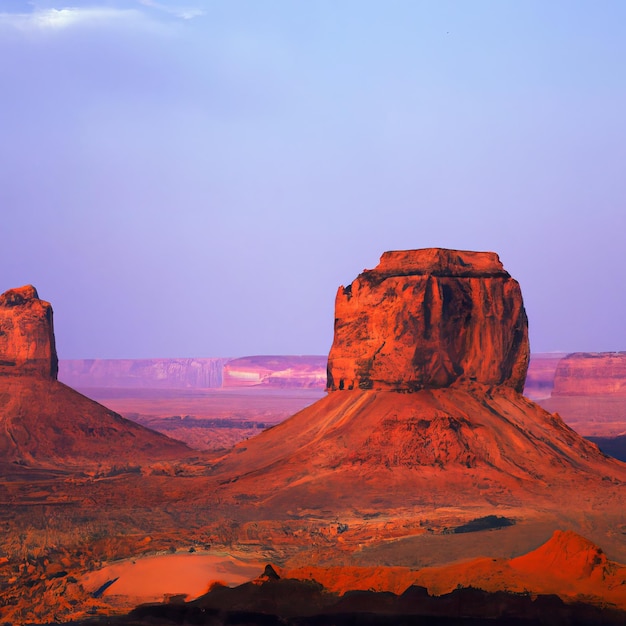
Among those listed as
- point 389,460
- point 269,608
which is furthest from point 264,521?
point 269,608

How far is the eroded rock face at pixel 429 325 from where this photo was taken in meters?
48.2

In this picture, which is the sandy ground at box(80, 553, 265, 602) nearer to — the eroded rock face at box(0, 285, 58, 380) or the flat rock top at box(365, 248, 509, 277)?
the flat rock top at box(365, 248, 509, 277)

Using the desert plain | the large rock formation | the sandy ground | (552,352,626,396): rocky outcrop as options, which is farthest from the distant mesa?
(552,352,626,396): rocky outcrop

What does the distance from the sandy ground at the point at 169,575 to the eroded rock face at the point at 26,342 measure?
3530 cm

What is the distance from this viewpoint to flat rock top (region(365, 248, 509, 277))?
49281mm

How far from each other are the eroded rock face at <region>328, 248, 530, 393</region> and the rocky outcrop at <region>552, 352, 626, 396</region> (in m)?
75.0

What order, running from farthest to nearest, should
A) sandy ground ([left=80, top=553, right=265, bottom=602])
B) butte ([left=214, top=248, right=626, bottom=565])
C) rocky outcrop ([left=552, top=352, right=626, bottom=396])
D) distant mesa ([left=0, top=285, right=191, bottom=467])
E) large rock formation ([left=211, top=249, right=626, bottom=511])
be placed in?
rocky outcrop ([left=552, top=352, right=626, bottom=396]) < distant mesa ([left=0, top=285, right=191, bottom=467]) < large rock formation ([left=211, top=249, right=626, bottom=511]) < butte ([left=214, top=248, right=626, bottom=565]) < sandy ground ([left=80, top=553, right=265, bottom=602])

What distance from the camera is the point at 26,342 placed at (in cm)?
6731

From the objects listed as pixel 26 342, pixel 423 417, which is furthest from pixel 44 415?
pixel 423 417

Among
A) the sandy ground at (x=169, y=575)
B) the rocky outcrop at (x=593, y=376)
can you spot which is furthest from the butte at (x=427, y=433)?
the rocky outcrop at (x=593, y=376)

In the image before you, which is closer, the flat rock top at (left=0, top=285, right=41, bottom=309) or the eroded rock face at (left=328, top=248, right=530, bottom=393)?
the eroded rock face at (left=328, top=248, right=530, bottom=393)

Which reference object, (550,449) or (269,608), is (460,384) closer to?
(550,449)

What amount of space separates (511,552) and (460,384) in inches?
642

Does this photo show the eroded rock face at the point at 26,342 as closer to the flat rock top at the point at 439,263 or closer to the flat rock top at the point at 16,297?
the flat rock top at the point at 16,297
